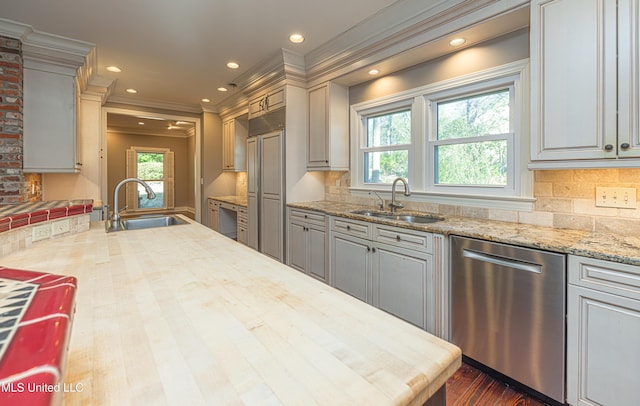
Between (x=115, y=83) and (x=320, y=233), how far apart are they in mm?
3655

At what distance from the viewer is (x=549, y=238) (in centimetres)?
165

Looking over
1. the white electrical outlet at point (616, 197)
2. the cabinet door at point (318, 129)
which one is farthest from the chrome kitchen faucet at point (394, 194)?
the white electrical outlet at point (616, 197)

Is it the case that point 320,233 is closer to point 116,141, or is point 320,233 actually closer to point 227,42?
point 227,42

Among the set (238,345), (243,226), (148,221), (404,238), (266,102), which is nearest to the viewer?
(238,345)

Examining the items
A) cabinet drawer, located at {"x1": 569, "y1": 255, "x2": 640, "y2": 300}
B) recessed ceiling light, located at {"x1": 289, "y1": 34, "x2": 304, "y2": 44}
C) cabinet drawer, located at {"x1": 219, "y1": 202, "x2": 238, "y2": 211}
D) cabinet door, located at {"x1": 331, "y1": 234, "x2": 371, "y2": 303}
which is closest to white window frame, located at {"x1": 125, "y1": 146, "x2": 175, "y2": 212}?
cabinet drawer, located at {"x1": 219, "y1": 202, "x2": 238, "y2": 211}

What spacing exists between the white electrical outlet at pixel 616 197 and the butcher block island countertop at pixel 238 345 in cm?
185

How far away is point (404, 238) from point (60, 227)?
7.17 ft

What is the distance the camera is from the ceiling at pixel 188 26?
7.90 ft

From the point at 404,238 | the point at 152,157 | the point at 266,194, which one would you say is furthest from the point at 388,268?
the point at 152,157

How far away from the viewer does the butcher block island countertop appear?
520 mm

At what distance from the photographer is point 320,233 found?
119 inches

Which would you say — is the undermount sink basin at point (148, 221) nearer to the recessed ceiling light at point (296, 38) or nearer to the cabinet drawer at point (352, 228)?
the cabinet drawer at point (352, 228)

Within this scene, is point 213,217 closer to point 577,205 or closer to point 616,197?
point 577,205

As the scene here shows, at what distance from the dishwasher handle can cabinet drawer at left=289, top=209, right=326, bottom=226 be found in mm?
1455
